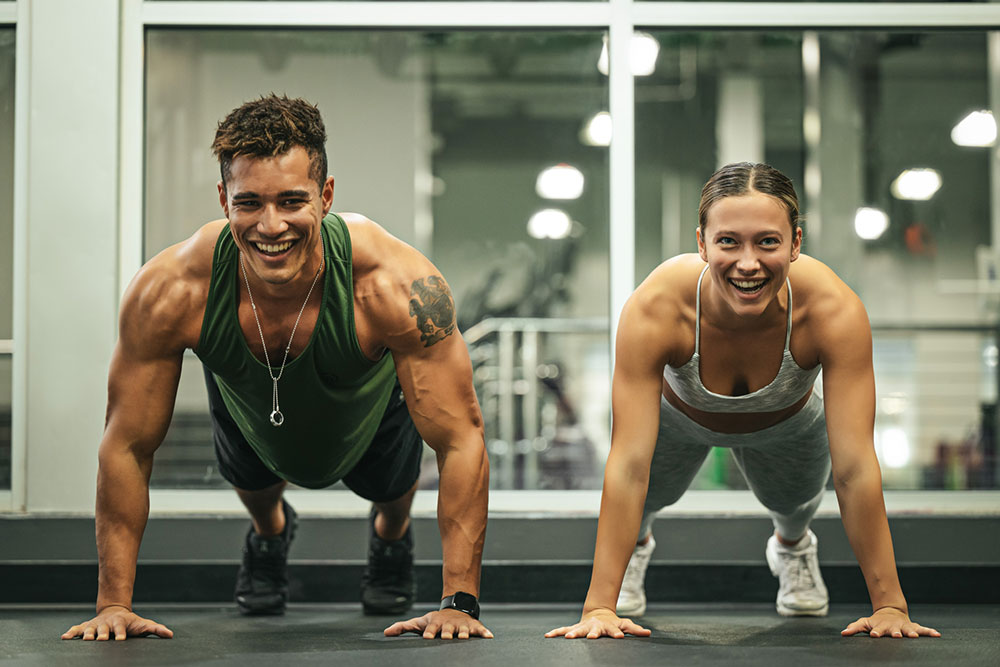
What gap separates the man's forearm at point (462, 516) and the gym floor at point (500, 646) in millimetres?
134

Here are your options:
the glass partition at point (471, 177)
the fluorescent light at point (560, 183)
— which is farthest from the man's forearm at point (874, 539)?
the fluorescent light at point (560, 183)

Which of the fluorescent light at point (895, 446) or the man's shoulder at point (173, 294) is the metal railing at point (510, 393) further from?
the man's shoulder at point (173, 294)

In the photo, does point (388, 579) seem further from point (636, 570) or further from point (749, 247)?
point (749, 247)

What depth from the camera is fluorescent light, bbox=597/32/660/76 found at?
145 inches

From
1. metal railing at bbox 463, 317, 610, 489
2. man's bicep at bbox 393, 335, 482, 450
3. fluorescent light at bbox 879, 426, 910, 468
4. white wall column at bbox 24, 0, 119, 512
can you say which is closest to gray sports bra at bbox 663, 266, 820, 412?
man's bicep at bbox 393, 335, 482, 450

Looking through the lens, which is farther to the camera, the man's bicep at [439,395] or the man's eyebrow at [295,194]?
the man's bicep at [439,395]

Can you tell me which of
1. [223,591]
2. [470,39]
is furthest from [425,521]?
[470,39]

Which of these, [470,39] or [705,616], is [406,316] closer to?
[705,616]

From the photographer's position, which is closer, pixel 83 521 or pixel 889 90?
pixel 83 521

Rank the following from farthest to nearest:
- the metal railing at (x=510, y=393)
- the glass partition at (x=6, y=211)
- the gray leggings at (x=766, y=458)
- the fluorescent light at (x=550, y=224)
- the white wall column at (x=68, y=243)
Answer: the fluorescent light at (x=550, y=224), the metal railing at (x=510, y=393), the glass partition at (x=6, y=211), the white wall column at (x=68, y=243), the gray leggings at (x=766, y=458)

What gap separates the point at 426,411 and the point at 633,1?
2.10 metres

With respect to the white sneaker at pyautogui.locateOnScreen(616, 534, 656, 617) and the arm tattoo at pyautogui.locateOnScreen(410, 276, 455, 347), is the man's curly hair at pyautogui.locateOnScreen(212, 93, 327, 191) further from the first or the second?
the white sneaker at pyautogui.locateOnScreen(616, 534, 656, 617)

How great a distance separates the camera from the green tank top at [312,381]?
6.53 feet

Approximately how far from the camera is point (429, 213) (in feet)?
19.0
